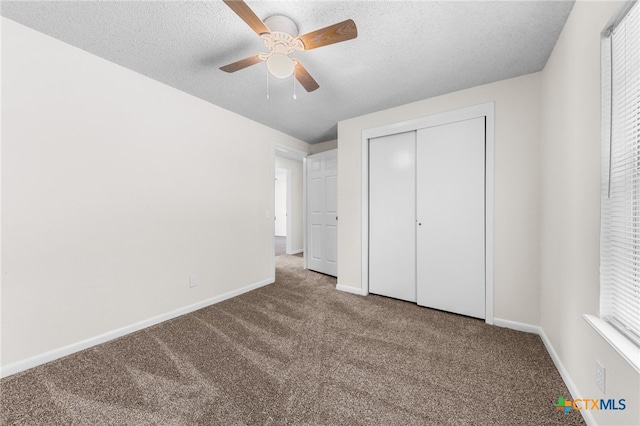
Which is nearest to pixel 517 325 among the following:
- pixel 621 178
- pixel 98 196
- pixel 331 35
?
pixel 621 178

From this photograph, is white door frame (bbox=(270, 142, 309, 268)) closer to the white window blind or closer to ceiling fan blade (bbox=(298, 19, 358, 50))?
ceiling fan blade (bbox=(298, 19, 358, 50))

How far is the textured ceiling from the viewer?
4.76 feet

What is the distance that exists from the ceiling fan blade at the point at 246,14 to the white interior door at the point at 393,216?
198 cm

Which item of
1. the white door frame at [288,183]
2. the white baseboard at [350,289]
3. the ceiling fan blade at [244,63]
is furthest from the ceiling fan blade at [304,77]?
the white baseboard at [350,289]

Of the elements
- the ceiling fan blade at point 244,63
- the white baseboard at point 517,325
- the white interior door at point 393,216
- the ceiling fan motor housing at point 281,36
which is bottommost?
the white baseboard at point 517,325

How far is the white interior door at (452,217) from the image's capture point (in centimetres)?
238

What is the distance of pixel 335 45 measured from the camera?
5.80 feet

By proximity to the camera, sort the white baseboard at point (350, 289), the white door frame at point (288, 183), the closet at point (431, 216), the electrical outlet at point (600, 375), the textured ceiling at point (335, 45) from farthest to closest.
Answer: the white door frame at point (288, 183) < the white baseboard at point (350, 289) < the closet at point (431, 216) < the textured ceiling at point (335, 45) < the electrical outlet at point (600, 375)

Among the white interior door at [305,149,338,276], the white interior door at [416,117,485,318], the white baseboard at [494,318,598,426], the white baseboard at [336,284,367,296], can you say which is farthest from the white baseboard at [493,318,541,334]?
the white interior door at [305,149,338,276]

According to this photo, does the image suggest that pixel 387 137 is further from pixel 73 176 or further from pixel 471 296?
pixel 73 176

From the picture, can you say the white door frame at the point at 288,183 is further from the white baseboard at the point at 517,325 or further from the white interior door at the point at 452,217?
the white baseboard at the point at 517,325

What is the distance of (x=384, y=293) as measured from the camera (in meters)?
3.02

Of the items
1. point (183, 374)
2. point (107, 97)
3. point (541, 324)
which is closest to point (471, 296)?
point (541, 324)

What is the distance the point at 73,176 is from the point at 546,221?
147 inches
